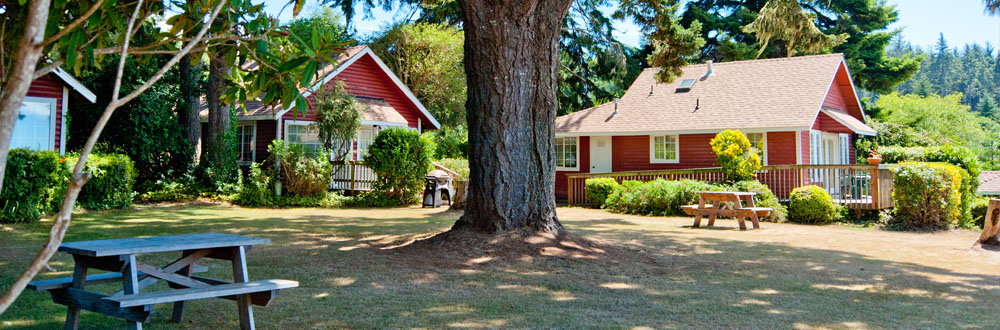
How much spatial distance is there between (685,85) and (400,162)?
11452 mm

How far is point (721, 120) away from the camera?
21.5 meters

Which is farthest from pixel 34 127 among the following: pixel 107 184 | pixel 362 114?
pixel 362 114

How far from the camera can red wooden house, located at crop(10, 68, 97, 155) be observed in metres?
14.6

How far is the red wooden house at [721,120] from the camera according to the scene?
68.8 ft

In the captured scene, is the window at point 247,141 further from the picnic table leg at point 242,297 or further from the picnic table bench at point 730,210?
the picnic table leg at point 242,297

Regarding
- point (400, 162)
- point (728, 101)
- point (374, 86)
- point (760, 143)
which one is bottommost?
point (400, 162)

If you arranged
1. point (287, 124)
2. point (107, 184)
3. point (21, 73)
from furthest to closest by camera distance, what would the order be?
point (287, 124), point (107, 184), point (21, 73)

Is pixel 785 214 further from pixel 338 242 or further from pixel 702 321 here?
pixel 702 321

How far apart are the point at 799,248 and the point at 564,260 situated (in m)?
4.46

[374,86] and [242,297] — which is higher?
[374,86]

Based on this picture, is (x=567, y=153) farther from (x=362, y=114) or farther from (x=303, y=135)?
(x=303, y=135)

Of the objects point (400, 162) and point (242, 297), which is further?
point (400, 162)

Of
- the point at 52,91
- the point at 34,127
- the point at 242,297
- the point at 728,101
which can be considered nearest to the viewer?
the point at 242,297

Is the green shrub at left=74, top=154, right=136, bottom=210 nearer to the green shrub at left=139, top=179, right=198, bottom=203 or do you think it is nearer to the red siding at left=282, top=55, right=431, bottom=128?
the green shrub at left=139, top=179, right=198, bottom=203
